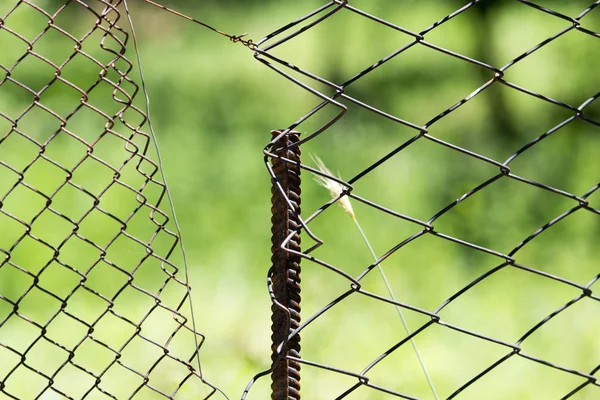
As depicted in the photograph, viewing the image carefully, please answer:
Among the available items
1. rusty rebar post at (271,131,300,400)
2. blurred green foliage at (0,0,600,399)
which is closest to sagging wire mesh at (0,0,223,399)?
blurred green foliage at (0,0,600,399)

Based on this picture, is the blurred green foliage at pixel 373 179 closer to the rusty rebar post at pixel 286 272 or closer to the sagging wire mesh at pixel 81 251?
the sagging wire mesh at pixel 81 251

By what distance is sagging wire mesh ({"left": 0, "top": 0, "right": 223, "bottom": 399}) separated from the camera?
2.63 m

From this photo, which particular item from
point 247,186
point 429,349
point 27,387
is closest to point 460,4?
point 247,186

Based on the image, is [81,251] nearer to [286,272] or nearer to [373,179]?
[373,179]

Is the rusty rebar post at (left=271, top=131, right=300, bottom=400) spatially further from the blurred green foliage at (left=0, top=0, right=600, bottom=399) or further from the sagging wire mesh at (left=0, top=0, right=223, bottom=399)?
the blurred green foliage at (left=0, top=0, right=600, bottom=399)

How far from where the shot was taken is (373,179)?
3637 mm

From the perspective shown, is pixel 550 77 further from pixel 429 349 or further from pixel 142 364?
pixel 142 364

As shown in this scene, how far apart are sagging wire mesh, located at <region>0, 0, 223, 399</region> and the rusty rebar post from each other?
33.5 inches

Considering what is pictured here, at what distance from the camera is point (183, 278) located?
128 inches

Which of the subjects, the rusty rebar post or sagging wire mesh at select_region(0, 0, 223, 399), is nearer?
the rusty rebar post

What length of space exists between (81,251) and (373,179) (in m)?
1.29

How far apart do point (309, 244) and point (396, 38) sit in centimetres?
153

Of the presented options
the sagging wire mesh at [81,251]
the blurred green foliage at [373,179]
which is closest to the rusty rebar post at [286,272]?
the sagging wire mesh at [81,251]

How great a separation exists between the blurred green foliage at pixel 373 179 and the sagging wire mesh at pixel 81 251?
0.02m
